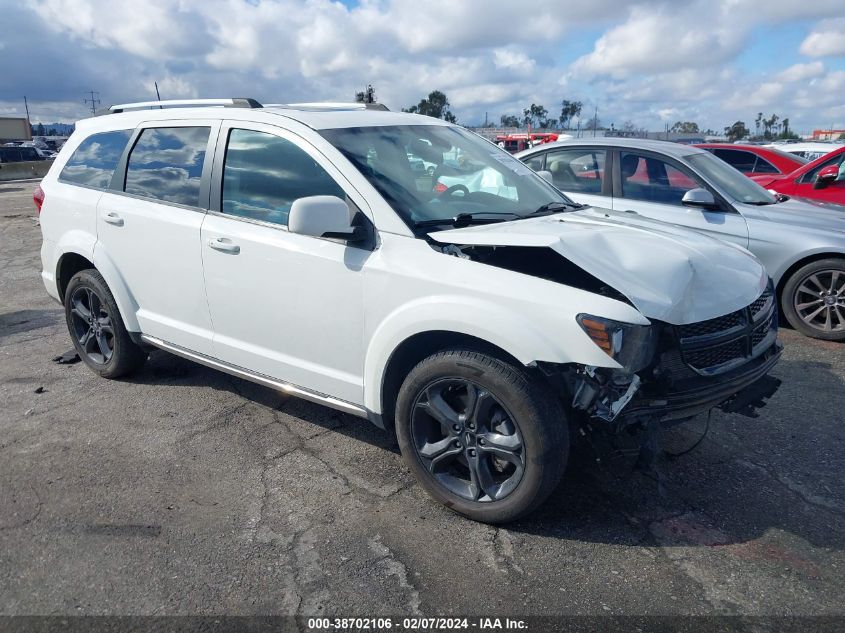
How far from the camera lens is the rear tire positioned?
467cm

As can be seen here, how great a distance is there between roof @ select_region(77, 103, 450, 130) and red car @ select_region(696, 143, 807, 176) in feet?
25.5

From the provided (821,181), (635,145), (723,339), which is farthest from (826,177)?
(723,339)

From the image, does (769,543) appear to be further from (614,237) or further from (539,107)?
(539,107)

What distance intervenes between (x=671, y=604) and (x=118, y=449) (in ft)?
10.2

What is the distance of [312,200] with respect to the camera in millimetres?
3113

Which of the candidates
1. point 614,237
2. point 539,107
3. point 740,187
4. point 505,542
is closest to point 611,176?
point 740,187

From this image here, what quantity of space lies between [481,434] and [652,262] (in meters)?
1.12

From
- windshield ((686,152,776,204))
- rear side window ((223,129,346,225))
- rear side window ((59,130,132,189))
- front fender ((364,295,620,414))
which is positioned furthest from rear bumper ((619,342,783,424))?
rear side window ((59,130,132,189))

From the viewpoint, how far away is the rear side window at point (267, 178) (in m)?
3.54

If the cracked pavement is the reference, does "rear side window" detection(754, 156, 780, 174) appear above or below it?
above

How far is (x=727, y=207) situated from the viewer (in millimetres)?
6043

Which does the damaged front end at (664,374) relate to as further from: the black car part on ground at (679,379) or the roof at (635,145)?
the roof at (635,145)

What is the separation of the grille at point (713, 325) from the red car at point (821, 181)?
18.0 feet

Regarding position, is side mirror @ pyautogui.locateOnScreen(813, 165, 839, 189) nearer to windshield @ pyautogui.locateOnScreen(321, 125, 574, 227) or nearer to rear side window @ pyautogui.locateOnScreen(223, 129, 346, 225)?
windshield @ pyautogui.locateOnScreen(321, 125, 574, 227)
